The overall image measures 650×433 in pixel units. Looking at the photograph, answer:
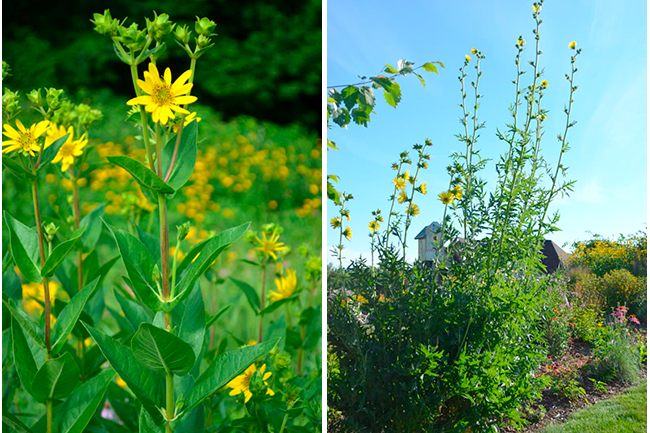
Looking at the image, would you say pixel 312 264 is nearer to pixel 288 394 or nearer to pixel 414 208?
pixel 288 394

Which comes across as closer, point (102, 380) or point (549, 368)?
point (102, 380)

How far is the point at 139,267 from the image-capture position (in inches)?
24.0

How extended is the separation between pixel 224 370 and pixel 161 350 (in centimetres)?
10

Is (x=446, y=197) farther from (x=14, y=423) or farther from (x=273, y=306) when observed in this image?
(x=14, y=423)

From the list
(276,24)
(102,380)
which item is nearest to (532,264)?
(102,380)

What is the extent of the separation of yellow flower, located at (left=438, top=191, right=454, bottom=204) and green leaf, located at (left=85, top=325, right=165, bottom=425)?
130 centimetres

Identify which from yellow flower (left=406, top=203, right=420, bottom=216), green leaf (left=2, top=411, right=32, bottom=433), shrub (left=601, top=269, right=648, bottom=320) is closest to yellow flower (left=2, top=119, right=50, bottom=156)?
green leaf (left=2, top=411, right=32, bottom=433)

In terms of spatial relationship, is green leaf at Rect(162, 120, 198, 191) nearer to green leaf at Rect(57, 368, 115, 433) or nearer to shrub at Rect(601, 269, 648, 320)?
green leaf at Rect(57, 368, 115, 433)

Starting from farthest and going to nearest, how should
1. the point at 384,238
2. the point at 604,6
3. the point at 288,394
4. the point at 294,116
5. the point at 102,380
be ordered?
the point at 294,116 < the point at 604,6 < the point at 384,238 < the point at 288,394 < the point at 102,380

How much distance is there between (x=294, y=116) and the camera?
486cm

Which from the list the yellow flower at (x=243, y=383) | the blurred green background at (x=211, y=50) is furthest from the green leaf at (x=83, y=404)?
the blurred green background at (x=211, y=50)

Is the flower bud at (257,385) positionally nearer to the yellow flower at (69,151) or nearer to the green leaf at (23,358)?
the green leaf at (23,358)

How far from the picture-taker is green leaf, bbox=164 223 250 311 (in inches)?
22.8

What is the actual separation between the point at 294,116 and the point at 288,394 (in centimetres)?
419
